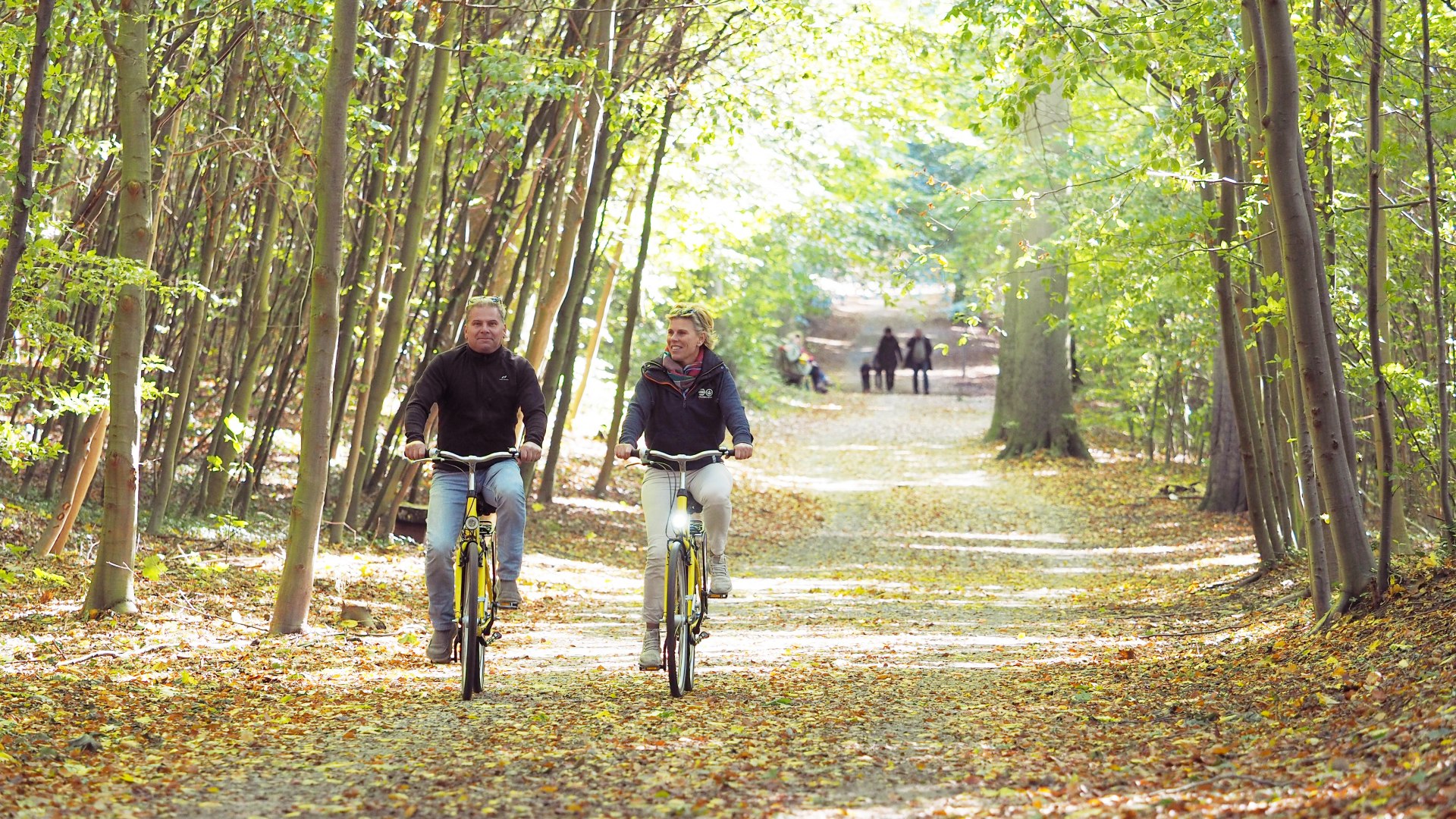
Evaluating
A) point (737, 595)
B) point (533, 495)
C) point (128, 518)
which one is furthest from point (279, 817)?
point (533, 495)

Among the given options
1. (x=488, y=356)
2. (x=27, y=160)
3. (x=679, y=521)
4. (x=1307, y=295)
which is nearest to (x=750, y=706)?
(x=679, y=521)

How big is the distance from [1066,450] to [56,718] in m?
18.6

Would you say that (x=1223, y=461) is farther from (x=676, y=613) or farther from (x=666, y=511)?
(x=676, y=613)

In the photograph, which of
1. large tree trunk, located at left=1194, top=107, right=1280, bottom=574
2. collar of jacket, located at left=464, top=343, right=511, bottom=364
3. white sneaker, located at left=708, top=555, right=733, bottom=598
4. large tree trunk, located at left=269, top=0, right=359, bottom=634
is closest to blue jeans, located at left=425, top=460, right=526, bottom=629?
collar of jacket, located at left=464, top=343, right=511, bottom=364

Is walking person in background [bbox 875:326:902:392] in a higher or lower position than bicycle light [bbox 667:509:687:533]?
higher

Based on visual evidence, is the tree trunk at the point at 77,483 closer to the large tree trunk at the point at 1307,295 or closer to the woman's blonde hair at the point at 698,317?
Answer: the woman's blonde hair at the point at 698,317

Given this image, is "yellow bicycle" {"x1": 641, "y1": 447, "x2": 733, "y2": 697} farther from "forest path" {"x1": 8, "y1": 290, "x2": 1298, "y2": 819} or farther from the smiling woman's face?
the smiling woman's face

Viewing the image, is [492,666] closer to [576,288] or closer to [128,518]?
[128,518]

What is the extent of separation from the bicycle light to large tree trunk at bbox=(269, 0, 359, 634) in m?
2.45

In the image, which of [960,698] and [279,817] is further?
[960,698]

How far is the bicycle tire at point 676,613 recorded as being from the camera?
6160 mm

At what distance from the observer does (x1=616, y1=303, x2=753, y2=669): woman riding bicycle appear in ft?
20.9

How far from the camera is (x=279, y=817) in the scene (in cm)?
427

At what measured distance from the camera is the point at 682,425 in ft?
21.0
